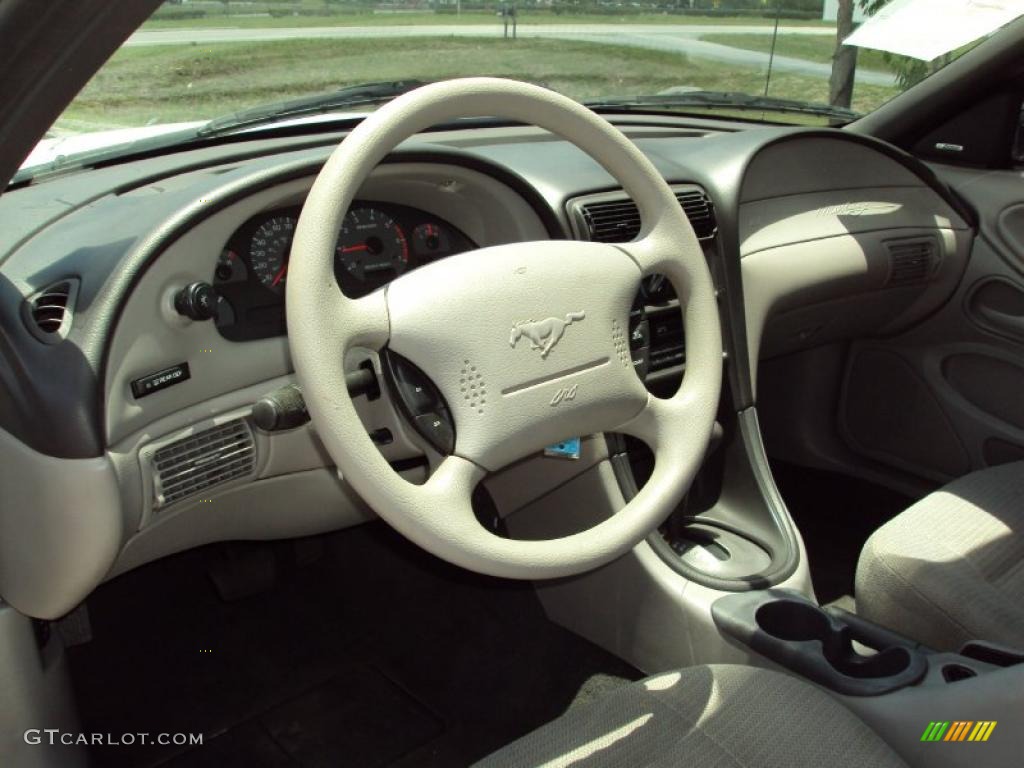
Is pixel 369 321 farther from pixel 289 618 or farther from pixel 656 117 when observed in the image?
pixel 656 117

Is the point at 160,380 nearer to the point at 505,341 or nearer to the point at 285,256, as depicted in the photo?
the point at 285,256

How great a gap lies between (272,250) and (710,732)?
3.48 ft

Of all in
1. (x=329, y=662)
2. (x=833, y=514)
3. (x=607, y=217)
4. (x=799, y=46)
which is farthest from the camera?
(x=833, y=514)

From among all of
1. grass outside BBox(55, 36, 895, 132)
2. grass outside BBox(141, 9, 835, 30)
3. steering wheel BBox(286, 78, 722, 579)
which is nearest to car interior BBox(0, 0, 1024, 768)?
steering wheel BBox(286, 78, 722, 579)

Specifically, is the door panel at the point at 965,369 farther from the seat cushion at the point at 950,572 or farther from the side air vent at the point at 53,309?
the side air vent at the point at 53,309

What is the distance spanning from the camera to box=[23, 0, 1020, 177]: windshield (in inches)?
71.1

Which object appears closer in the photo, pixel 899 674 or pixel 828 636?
pixel 899 674

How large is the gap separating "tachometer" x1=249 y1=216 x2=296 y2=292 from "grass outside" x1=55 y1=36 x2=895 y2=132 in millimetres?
333

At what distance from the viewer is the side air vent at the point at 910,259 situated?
8.70 ft

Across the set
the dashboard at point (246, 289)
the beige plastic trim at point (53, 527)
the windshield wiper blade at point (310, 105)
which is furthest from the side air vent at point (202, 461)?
the windshield wiper blade at point (310, 105)

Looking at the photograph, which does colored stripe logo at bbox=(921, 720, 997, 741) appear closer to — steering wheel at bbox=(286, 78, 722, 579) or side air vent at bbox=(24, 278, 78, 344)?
steering wheel at bbox=(286, 78, 722, 579)

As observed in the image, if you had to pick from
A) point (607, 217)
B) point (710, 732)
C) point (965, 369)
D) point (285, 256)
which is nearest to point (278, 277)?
point (285, 256)

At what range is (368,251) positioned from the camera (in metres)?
1.82

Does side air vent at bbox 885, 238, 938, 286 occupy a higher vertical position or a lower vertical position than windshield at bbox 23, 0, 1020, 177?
lower
